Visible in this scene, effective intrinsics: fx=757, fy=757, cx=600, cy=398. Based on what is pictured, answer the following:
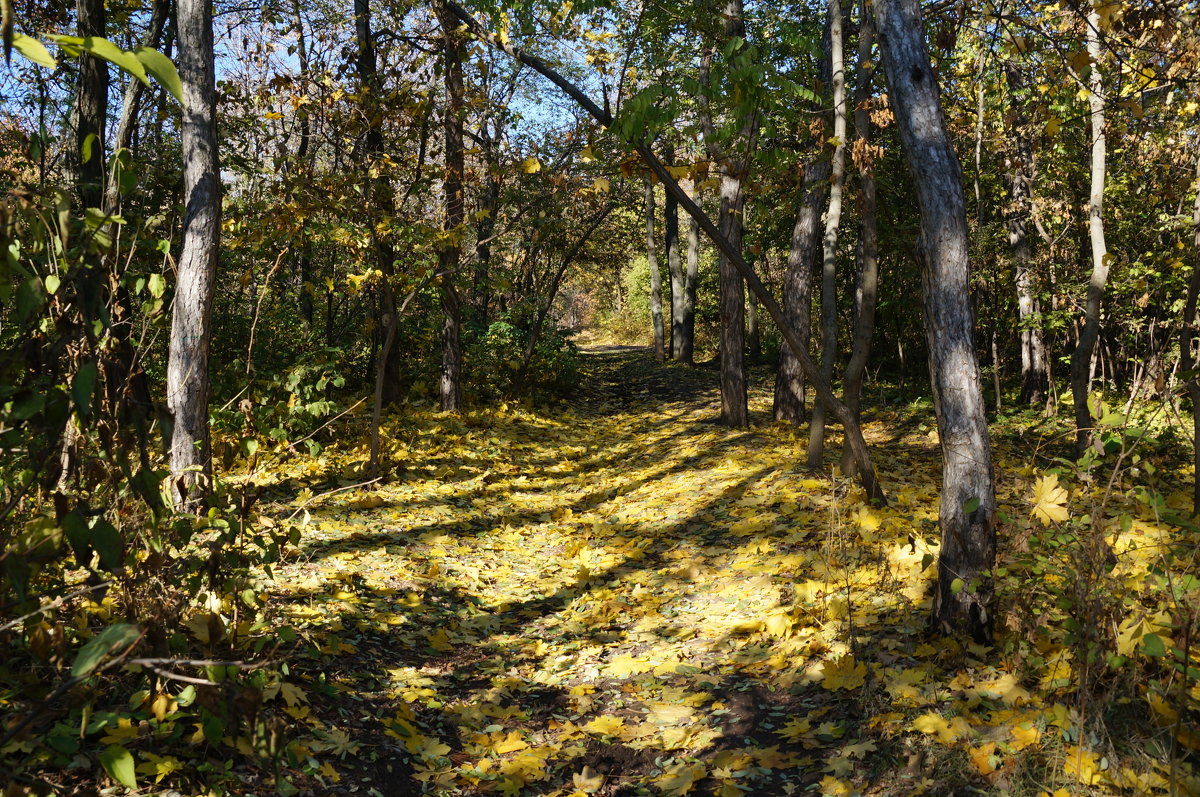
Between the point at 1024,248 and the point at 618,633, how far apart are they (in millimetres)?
11346

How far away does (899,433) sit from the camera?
10.8m

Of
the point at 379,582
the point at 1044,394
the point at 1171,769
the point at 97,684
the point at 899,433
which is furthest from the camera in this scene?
the point at 1044,394

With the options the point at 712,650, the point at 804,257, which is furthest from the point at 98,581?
the point at 804,257

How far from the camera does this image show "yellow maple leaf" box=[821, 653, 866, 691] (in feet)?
11.8

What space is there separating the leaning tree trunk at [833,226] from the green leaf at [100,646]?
5610mm

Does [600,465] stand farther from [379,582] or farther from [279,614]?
[279,614]

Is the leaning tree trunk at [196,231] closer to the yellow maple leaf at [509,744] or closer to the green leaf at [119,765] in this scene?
the yellow maple leaf at [509,744]

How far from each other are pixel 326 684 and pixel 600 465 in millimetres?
6660

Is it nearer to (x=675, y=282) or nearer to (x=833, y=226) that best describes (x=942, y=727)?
(x=833, y=226)

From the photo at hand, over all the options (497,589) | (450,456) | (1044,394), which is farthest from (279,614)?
(1044,394)

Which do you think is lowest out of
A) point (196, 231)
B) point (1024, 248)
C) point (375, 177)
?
point (196, 231)

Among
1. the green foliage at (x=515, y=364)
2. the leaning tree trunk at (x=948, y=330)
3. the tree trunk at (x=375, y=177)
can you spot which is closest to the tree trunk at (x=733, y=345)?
the green foliage at (x=515, y=364)

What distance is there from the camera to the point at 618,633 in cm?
481

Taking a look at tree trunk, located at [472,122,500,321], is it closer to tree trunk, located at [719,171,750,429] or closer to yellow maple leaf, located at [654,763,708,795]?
tree trunk, located at [719,171,750,429]
